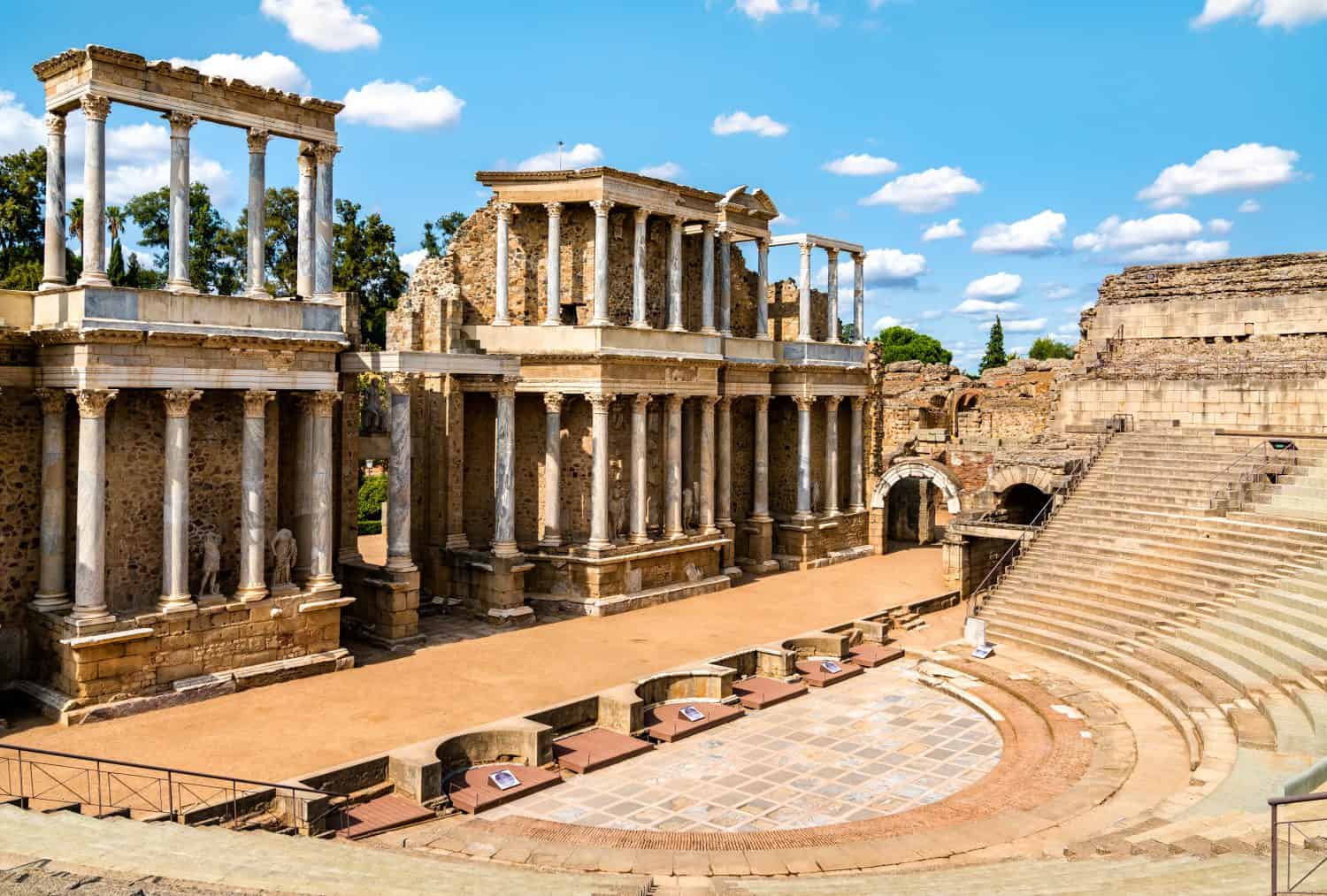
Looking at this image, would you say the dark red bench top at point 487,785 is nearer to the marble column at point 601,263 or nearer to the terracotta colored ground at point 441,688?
the terracotta colored ground at point 441,688

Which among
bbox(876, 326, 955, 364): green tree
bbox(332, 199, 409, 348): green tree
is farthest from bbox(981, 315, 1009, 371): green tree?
bbox(332, 199, 409, 348): green tree

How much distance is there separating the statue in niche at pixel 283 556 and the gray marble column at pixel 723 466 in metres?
13.7

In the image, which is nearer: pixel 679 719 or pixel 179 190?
pixel 679 719

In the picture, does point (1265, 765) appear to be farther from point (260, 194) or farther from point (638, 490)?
point (260, 194)

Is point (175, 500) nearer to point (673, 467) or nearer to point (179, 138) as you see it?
point (179, 138)

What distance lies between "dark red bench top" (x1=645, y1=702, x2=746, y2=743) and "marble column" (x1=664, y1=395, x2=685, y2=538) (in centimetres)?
1023

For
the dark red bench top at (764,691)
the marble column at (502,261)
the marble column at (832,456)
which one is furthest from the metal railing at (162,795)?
the marble column at (832,456)

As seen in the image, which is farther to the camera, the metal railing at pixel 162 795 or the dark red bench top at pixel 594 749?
the dark red bench top at pixel 594 749

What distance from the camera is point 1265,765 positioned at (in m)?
13.2

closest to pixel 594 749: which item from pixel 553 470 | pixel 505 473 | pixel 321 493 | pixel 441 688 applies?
pixel 441 688

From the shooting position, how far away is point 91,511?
1748 cm

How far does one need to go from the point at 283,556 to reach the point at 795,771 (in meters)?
10.8

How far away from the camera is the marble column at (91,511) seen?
682 inches

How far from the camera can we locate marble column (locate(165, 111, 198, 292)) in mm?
18578
